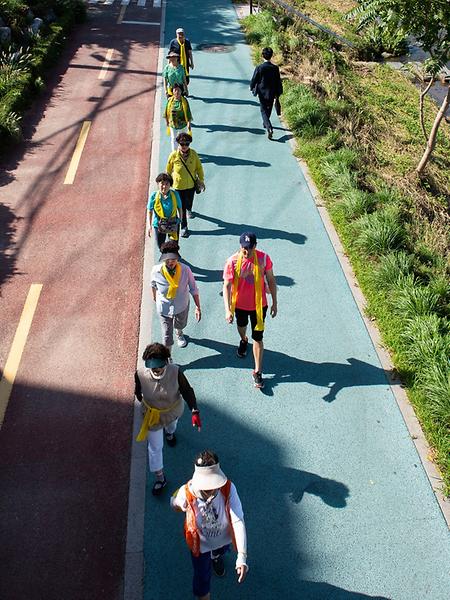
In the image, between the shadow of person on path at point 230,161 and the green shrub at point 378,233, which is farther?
the shadow of person on path at point 230,161

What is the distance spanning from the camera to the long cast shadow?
9750 mm

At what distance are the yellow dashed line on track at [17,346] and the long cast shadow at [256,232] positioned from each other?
9.80ft

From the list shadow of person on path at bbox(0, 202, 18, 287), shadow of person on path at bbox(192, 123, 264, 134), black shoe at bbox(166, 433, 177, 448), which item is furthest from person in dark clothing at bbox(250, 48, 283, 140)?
black shoe at bbox(166, 433, 177, 448)

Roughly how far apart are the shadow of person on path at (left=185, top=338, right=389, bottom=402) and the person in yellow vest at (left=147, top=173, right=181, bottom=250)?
1.89 meters

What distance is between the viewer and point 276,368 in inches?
282

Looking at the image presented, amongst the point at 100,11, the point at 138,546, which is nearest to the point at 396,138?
the point at 138,546

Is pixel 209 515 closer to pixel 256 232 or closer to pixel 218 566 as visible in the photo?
pixel 218 566

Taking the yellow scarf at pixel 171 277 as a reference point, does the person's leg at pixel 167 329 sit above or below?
below

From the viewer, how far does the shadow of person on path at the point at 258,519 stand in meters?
4.94

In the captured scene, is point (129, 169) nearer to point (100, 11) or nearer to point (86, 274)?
point (86, 274)

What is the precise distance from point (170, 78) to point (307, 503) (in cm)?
895

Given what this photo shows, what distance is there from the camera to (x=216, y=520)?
427 cm

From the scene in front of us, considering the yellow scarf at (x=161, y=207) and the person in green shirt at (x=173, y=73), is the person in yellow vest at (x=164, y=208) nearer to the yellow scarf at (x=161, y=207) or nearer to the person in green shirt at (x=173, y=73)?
the yellow scarf at (x=161, y=207)

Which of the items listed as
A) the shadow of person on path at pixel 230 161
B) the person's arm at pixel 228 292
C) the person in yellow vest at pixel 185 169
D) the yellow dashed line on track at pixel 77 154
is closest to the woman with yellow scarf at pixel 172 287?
the person's arm at pixel 228 292
